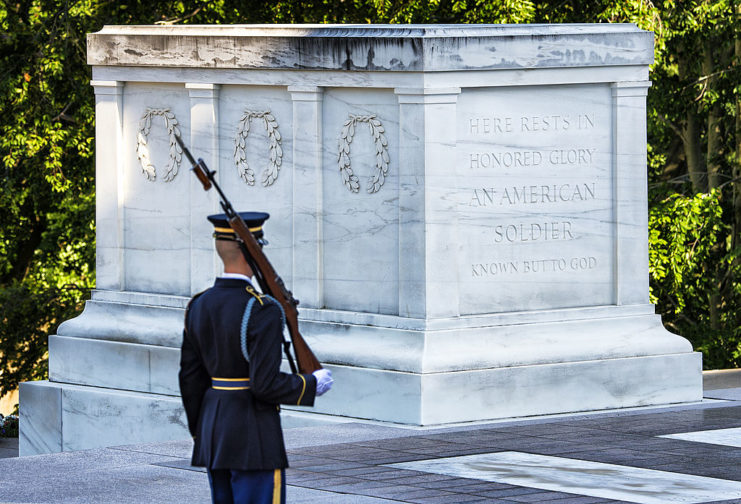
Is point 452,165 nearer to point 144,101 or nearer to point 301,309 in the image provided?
point 301,309

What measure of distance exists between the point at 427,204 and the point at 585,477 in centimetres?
288

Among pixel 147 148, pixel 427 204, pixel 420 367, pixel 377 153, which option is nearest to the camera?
pixel 420 367

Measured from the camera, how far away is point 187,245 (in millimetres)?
12570

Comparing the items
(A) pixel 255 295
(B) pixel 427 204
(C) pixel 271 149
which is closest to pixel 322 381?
(A) pixel 255 295

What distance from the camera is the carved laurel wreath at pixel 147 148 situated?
41.3 feet

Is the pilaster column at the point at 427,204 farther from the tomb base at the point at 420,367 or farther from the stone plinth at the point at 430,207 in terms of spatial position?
the tomb base at the point at 420,367

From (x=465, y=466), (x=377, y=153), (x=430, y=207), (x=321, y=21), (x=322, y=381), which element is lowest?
(x=465, y=466)

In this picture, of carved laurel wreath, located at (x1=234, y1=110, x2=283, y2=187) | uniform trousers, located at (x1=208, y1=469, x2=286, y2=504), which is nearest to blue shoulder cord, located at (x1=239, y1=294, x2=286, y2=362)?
uniform trousers, located at (x1=208, y1=469, x2=286, y2=504)

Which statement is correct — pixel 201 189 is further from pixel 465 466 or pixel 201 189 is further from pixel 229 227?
pixel 229 227

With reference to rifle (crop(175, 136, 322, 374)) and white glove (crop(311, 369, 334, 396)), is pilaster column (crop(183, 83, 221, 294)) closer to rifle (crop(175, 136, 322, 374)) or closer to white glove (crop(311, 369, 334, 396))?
rifle (crop(175, 136, 322, 374))

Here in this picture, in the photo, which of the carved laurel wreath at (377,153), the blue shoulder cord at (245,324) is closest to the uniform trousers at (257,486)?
the blue shoulder cord at (245,324)

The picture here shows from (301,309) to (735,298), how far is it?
11.0 m

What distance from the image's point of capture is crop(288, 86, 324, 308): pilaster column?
1154 centimetres

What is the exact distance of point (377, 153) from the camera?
1117 cm
